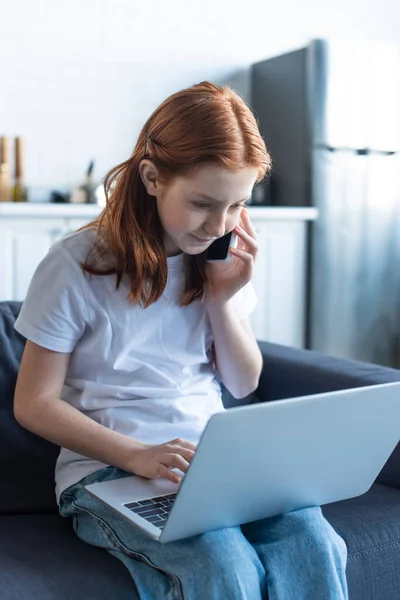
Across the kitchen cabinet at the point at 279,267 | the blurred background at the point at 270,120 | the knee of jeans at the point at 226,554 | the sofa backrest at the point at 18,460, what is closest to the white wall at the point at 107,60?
the blurred background at the point at 270,120

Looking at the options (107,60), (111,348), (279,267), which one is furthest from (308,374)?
(107,60)

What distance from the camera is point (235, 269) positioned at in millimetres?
1597

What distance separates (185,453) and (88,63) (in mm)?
2808

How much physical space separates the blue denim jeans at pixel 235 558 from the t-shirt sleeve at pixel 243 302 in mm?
451

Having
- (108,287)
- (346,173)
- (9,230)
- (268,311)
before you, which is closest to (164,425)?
(108,287)

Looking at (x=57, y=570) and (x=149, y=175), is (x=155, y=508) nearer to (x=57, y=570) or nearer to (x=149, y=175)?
(x=57, y=570)

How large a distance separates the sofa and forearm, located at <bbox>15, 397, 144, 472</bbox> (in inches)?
6.1

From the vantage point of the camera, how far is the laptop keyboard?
4.00ft

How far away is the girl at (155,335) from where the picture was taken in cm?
131

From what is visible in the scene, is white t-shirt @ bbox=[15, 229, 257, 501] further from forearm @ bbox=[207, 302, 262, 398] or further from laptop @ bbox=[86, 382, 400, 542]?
laptop @ bbox=[86, 382, 400, 542]

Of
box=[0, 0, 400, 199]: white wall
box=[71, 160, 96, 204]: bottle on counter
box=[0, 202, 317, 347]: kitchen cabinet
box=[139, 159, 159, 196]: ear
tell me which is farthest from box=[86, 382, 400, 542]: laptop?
box=[0, 0, 400, 199]: white wall

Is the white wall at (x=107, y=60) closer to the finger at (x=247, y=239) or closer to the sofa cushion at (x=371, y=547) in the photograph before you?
the finger at (x=247, y=239)

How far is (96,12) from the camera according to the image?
148 inches

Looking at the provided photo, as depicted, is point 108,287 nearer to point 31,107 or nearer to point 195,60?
point 31,107
